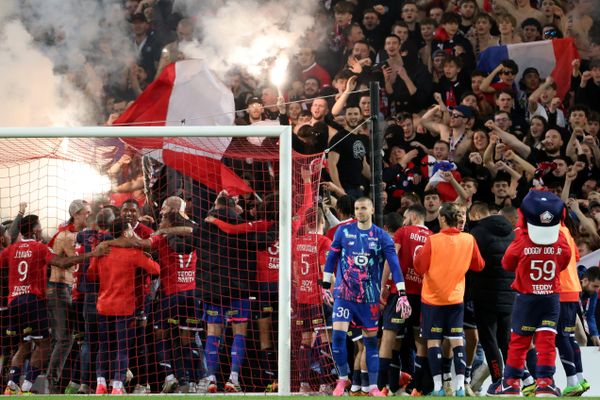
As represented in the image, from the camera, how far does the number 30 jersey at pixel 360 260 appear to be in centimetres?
943

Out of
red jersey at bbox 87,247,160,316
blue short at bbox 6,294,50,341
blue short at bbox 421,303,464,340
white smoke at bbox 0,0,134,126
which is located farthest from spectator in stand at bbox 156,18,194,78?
blue short at bbox 421,303,464,340

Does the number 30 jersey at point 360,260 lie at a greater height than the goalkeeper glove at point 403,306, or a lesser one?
greater

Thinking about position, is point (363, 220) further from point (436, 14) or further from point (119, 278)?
point (436, 14)

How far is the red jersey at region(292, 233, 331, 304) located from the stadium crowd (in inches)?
0.8

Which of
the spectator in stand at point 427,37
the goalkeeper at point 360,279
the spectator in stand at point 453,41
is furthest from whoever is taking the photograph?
the spectator in stand at point 427,37

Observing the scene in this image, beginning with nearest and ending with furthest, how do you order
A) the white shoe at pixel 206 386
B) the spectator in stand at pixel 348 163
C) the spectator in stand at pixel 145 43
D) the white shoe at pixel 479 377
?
1. the white shoe at pixel 206 386
2. the white shoe at pixel 479 377
3. the spectator in stand at pixel 348 163
4. the spectator in stand at pixel 145 43

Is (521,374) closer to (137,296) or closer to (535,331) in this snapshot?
(535,331)

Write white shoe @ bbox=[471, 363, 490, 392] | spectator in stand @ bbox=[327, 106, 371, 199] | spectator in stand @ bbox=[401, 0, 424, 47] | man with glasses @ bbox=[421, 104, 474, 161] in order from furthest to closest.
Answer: spectator in stand @ bbox=[401, 0, 424, 47] → man with glasses @ bbox=[421, 104, 474, 161] → spectator in stand @ bbox=[327, 106, 371, 199] → white shoe @ bbox=[471, 363, 490, 392]

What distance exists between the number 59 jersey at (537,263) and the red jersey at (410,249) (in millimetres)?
1022

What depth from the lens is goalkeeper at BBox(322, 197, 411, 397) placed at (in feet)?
30.8

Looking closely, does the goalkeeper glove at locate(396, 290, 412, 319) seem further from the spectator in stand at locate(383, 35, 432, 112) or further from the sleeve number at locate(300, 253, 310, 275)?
the spectator in stand at locate(383, 35, 432, 112)

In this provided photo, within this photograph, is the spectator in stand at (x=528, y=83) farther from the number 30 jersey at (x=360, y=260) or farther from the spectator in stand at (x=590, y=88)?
the number 30 jersey at (x=360, y=260)

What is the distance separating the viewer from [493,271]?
33.3ft

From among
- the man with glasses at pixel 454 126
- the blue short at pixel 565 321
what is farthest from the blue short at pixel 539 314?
the man with glasses at pixel 454 126
